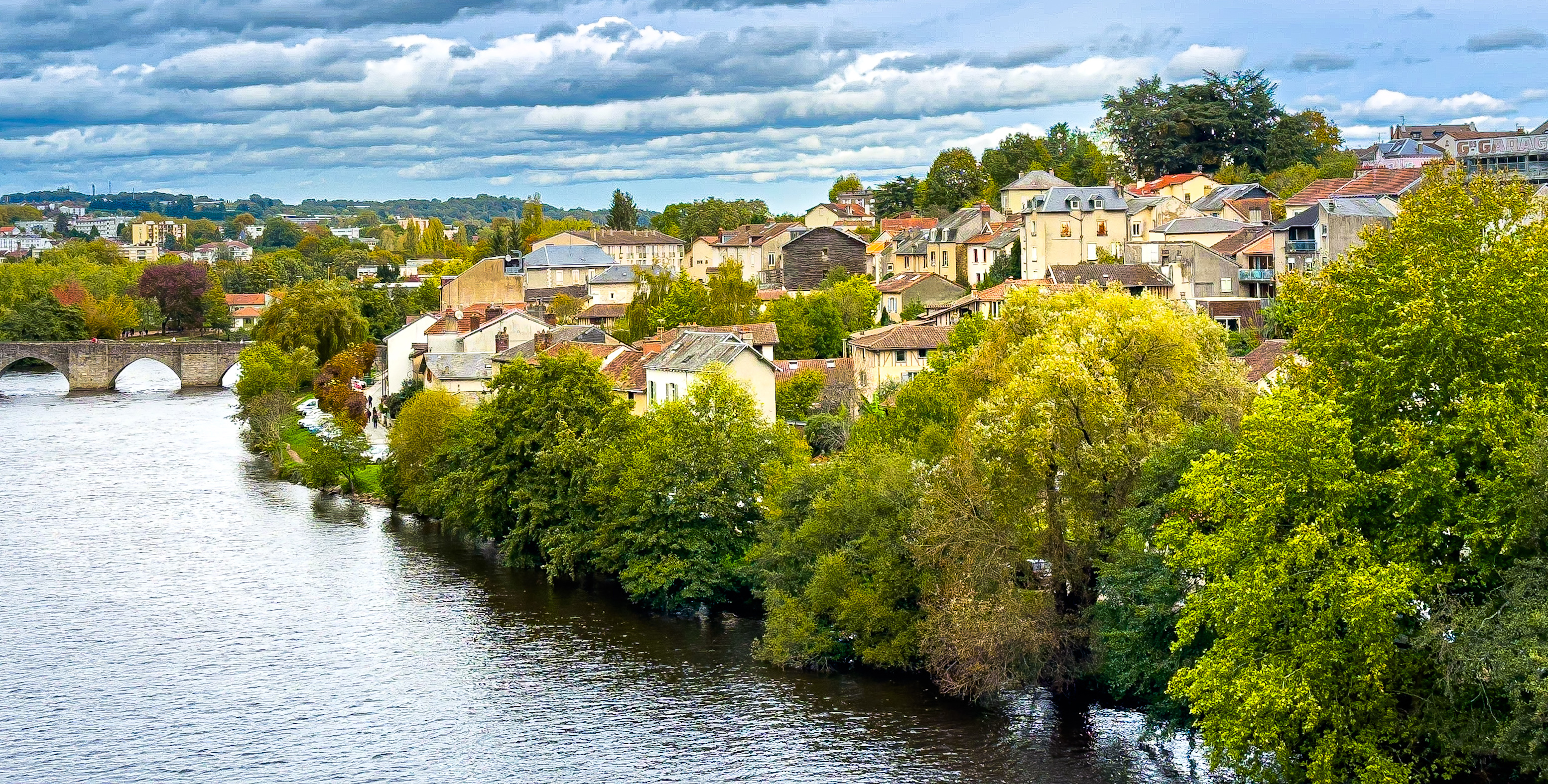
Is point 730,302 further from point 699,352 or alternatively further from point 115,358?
point 115,358

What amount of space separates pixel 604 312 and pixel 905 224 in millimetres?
21743

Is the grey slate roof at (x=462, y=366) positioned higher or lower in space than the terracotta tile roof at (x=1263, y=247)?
lower

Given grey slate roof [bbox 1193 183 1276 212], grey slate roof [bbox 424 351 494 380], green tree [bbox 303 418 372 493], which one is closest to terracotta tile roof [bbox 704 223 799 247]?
grey slate roof [bbox 1193 183 1276 212]

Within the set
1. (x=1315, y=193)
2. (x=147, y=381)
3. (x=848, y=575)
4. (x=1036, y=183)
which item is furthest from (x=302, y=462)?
(x=147, y=381)

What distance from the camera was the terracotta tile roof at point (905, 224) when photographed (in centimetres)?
8769

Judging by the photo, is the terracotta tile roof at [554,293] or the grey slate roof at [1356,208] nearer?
the grey slate roof at [1356,208]

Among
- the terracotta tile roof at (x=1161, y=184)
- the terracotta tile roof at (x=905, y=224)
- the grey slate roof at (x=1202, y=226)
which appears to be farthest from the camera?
the terracotta tile roof at (x=905, y=224)

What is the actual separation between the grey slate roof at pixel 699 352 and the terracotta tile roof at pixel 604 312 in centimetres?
2649

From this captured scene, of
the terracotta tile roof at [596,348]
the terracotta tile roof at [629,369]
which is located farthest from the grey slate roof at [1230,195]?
the terracotta tile roof at [629,369]

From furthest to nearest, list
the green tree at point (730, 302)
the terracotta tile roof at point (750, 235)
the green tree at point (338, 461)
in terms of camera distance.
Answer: the terracotta tile roof at point (750, 235)
the green tree at point (730, 302)
the green tree at point (338, 461)

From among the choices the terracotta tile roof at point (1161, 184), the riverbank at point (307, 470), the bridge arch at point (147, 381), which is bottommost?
the riverbank at point (307, 470)

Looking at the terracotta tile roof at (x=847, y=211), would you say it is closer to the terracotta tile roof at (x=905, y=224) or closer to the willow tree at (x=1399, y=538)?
the terracotta tile roof at (x=905, y=224)

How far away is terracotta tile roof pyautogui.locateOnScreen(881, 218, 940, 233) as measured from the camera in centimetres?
8769

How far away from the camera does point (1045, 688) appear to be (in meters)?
29.0
